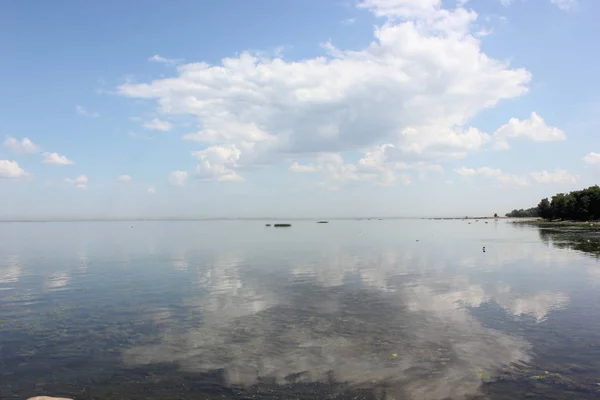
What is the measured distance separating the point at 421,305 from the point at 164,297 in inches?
881

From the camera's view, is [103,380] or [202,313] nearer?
[103,380]

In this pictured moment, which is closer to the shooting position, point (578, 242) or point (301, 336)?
point (301, 336)

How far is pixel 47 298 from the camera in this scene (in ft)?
113

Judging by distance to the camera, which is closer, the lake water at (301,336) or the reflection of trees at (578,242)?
the lake water at (301,336)

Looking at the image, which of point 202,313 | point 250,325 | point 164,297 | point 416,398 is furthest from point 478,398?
point 164,297

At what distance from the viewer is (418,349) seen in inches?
827

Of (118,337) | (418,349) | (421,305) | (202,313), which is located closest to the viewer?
(418,349)

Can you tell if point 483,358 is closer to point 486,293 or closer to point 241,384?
point 241,384

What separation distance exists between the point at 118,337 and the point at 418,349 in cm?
1768

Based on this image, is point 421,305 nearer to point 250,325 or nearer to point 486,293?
point 486,293

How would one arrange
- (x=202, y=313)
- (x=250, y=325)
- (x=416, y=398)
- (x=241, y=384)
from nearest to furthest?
(x=416, y=398), (x=241, y=384), (x=250, y=325), (x=202, y=313)

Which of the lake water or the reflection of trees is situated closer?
the lake water

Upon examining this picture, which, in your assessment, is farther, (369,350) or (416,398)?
(369,350)

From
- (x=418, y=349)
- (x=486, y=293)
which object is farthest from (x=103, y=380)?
(x=486, y=293)
